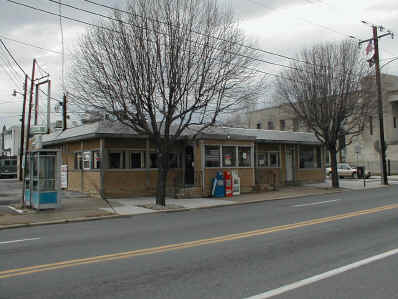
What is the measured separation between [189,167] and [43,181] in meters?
9.04

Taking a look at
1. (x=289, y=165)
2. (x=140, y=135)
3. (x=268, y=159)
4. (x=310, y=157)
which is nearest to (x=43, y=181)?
(x=140, y=135)

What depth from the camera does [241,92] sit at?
17297 millimetres

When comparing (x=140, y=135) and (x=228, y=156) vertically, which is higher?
(x=140, y=135)

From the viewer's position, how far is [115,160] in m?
20.5

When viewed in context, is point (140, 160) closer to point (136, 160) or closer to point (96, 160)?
point (136, 160)

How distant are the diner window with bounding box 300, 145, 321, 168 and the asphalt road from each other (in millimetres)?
17899

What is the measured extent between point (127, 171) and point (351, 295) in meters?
16.4

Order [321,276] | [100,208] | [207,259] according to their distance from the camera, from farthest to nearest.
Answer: [100,208]
[207,259]
[321,276]

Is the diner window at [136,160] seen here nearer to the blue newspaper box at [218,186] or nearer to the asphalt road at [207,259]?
the blue newspaper box at [218,186]

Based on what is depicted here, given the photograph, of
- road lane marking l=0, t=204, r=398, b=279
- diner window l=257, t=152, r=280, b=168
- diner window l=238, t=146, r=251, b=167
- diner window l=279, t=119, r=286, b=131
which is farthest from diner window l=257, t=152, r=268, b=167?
diner window l=279, t=119, r=286, b=131

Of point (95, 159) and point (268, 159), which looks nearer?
point (95, 159)

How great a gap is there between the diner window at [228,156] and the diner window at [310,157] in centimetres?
905

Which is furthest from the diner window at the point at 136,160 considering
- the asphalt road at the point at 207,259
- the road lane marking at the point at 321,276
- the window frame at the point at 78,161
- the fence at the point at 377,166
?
the fence at the point at 377,166

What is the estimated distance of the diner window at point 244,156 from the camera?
74.9 feet
